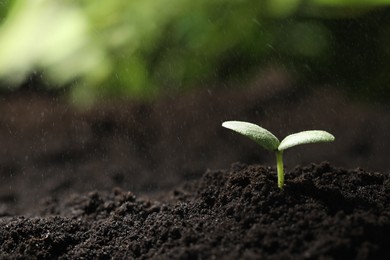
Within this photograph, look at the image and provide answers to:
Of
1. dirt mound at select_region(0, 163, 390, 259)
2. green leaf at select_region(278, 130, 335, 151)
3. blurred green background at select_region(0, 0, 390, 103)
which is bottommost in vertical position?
dirt mound at select_region(0, 163, 390, 259)

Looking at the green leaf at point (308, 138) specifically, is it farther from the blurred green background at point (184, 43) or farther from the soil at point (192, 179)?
the blurred green background at point (184, 43)

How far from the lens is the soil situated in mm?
1305

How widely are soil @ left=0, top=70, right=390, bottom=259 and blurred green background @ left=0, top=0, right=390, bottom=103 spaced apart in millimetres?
98

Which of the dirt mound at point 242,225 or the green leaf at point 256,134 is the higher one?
the green leaf at point 256,134

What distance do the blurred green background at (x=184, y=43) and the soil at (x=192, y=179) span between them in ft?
0.32

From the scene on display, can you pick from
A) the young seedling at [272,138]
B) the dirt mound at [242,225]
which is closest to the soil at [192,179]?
the dirt mound at [242,225]

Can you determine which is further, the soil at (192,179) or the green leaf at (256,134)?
the green leaf at (256,134)

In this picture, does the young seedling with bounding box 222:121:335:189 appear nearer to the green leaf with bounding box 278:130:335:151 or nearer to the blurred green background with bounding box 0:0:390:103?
the green leaf with bounding box 278:130:335:151

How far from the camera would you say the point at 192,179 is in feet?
8.07

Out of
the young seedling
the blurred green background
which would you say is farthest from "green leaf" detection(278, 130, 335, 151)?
the blurred green background

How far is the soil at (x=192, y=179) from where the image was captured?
4.28 feet

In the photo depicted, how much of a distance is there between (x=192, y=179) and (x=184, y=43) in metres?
0.84

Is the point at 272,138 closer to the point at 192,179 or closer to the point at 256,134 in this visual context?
the point at 256,134

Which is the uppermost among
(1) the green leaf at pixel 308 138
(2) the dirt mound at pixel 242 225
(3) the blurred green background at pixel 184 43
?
(3) the blurred green background at pixel 184 43
